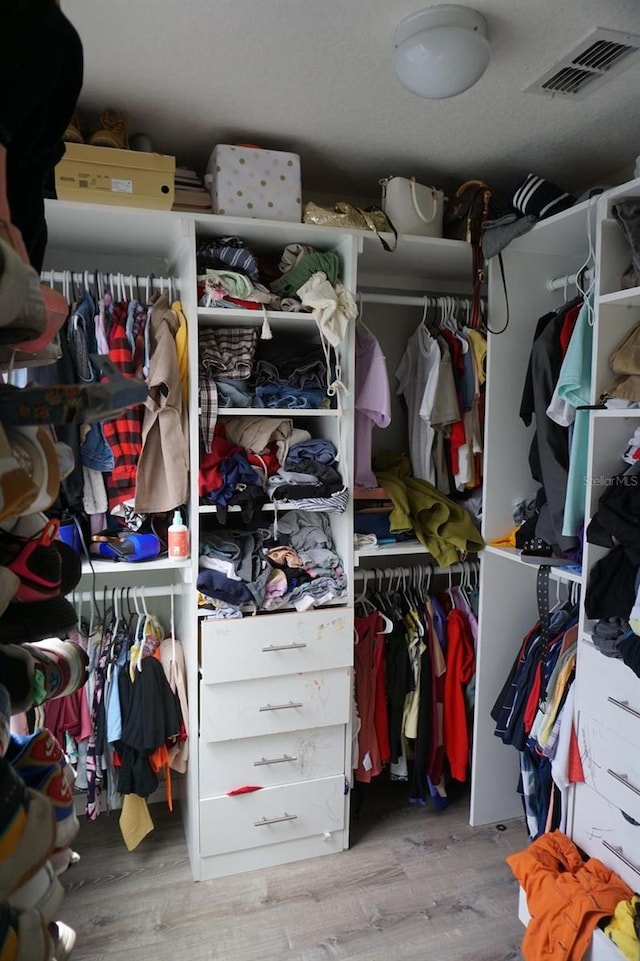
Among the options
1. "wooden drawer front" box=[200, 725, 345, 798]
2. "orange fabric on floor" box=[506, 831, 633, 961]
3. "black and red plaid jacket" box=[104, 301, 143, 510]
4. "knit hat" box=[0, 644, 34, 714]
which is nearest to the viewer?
"knit hat" box=[0, 644, 34, 714]

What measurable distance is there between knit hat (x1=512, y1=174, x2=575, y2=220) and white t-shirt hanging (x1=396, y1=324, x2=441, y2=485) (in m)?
0.56

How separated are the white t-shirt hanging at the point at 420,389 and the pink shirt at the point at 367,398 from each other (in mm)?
196

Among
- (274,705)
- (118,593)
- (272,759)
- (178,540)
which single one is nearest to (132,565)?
(178,540)

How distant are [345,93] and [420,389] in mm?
1046

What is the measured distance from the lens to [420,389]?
94.5 inches

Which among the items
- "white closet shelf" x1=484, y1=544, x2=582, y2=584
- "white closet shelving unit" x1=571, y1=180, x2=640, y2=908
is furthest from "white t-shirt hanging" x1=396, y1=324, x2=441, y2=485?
"white closet shelving unit" x1=571, y1=180, x2=640, y2=908

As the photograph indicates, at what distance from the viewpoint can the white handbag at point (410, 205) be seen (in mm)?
2164

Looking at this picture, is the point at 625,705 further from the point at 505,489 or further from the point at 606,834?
the point at 505,489

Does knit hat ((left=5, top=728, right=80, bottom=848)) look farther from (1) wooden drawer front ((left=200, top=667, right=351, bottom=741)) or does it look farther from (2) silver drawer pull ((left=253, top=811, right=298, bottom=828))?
(2) silver drawer pull ((left=253, top=811, right=298, bottom=828))

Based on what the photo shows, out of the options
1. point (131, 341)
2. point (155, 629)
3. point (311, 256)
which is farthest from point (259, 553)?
point (311, 256)

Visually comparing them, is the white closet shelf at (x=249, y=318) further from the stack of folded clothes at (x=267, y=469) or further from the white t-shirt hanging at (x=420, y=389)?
the white t-shirt hanging at (x=420, y=389)

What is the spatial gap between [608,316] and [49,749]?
177 centimetres

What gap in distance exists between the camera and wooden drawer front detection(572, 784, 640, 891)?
1.64 metres

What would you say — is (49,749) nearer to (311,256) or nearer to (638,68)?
(311,256)
